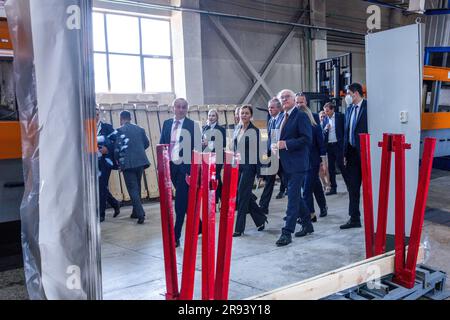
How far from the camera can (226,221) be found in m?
2.51

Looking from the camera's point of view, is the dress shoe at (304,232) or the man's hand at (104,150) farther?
the man's hand at (104,150)

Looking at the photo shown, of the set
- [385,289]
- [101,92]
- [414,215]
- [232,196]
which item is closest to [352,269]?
[385,289]

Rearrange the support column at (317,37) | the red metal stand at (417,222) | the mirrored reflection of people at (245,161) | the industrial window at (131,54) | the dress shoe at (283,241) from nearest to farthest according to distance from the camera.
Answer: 1. the red metal stand at (417,222)
2. the dress shoe at (283,241)
3. the mirrored reflection of people at (245,161)
4. the industrial window at (131,54)
5. the support column at (317,37)

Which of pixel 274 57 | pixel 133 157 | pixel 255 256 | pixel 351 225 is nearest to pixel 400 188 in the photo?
pixel 255 256

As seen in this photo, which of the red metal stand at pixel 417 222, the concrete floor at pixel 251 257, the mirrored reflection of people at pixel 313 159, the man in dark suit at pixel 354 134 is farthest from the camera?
the mirrored reflection of people at pixel 313 159

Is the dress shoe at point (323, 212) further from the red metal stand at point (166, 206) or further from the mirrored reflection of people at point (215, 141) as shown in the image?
the red metal stand at point (166, 206)

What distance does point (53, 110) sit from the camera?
218cm

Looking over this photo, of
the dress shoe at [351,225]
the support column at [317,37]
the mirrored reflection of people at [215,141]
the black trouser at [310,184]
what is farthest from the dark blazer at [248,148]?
the support column at [317,37]

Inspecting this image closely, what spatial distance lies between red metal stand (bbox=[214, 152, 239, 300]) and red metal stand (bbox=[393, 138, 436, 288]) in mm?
1640

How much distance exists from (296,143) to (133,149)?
2.65 metres

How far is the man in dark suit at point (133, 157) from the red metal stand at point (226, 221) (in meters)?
4.05

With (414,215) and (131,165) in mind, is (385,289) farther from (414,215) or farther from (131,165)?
(131,165)

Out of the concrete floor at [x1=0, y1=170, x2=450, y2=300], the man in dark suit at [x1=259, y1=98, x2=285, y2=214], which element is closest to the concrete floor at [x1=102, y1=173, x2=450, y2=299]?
the concrete floor at [x1=0, y1=170, x2=450, y2=300]

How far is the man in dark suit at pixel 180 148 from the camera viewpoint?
504 centimetres
